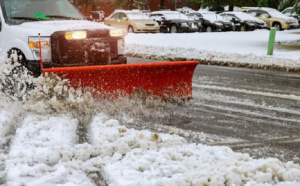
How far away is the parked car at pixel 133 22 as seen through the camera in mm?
25953

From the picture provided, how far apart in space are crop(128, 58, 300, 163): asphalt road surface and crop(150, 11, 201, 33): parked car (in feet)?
61.8

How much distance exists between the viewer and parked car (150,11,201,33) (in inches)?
1109

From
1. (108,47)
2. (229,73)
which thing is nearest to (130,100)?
(108,47)

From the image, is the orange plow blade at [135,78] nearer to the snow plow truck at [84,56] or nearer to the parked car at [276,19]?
the snow plow truck at [84,56]

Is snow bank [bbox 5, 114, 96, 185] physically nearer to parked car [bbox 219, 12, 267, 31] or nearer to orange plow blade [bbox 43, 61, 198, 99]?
orange plow blade [bbox 43, 61, 198, 99]

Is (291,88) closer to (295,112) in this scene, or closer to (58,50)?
(295,112)

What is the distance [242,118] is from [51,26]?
10.4 ft

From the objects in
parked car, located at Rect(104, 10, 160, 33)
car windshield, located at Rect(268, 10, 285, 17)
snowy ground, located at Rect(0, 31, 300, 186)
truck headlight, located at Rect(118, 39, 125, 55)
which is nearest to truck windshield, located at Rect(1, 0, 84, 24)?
truck headlight, located at Rect(118, 39, 125, 55)

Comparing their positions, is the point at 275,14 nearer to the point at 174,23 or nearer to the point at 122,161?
the point at 174,23

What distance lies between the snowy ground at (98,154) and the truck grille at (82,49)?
75 centimetres

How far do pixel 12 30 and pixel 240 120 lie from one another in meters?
3.84

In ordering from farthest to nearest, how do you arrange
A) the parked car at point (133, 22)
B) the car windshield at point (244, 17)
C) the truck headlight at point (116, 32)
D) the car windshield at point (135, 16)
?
1. the car windshield at point (244, 17)
2. the car windshield at point (135, 16)
3. the parked car at point (133, 22)
4. the truck headlight at point (116, 32)

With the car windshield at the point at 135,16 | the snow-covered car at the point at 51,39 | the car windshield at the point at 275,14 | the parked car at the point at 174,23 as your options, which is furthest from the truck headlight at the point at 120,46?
the car windshield at the point at 275,14

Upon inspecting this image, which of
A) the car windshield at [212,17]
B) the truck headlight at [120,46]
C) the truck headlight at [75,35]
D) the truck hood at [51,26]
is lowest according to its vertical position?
the car windshield at [212,17]
